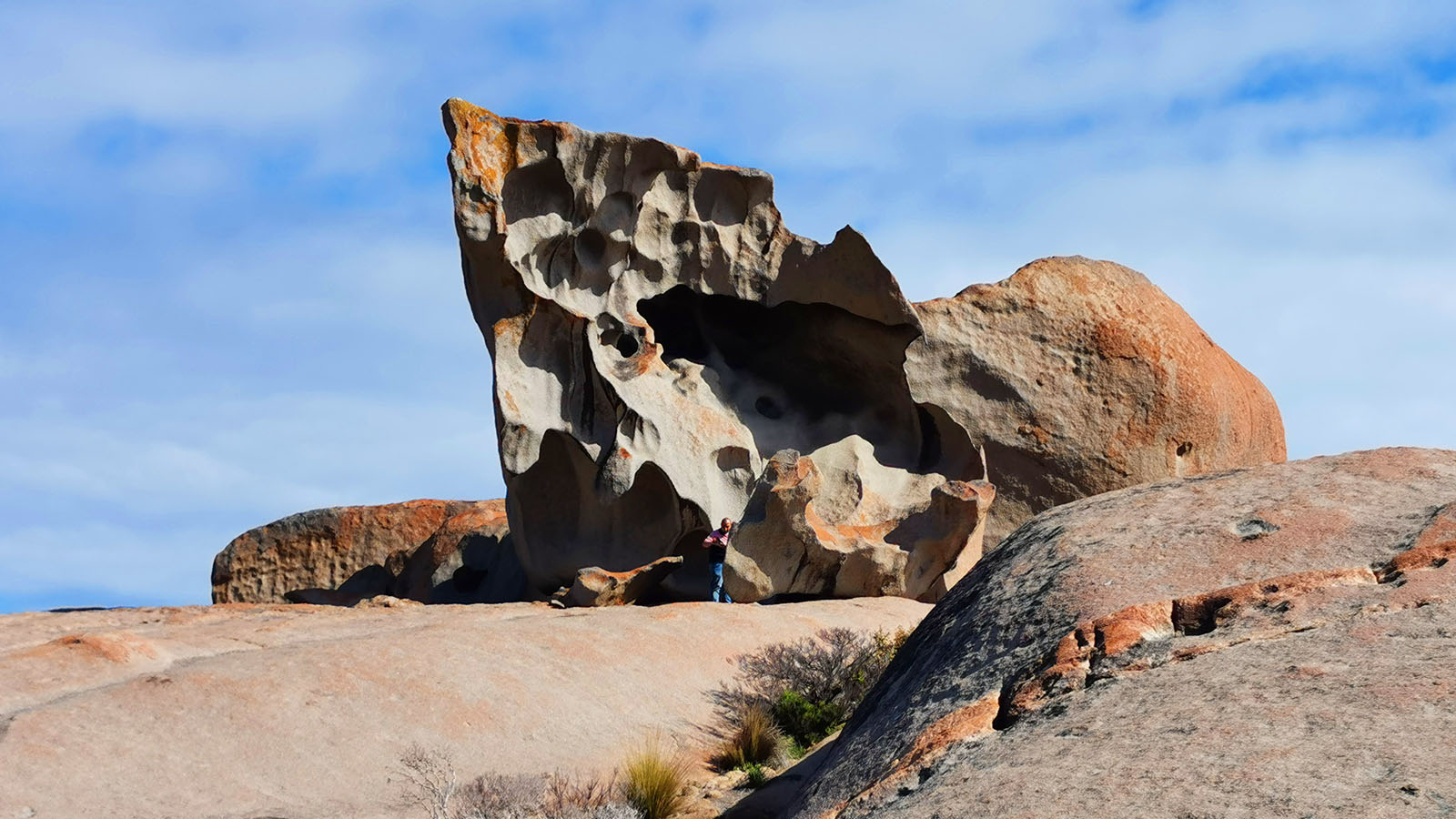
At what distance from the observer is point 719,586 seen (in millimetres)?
14844

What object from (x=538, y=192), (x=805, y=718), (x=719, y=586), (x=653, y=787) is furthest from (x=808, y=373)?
(x=653, y=787)

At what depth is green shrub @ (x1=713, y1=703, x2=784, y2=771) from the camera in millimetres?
9688

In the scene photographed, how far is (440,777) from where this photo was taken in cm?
844

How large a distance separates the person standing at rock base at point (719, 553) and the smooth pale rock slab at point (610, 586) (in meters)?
0.74

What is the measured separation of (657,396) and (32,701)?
7766 millimetres

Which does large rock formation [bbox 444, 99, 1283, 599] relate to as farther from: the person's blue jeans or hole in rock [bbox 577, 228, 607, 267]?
the person's blue jeans

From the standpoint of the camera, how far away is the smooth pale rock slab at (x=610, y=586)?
47.4 ft

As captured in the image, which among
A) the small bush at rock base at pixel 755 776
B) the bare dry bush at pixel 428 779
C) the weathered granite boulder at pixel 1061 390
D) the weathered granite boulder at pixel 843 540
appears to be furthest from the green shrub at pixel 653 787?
the weathered granite boulder at pixel 1061 390

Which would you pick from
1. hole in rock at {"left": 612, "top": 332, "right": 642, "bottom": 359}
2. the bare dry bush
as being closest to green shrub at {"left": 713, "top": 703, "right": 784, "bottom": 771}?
the bare dry bush

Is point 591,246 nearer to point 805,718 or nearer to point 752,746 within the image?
point 805,718

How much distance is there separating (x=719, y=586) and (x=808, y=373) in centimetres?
339

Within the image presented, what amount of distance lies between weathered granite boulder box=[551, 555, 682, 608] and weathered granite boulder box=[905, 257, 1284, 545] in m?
3.60

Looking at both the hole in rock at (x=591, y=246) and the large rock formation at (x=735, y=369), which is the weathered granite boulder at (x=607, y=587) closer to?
the large rock formation at (x=735, y=369)

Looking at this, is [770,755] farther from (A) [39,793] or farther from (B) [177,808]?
(A) [39,793]
